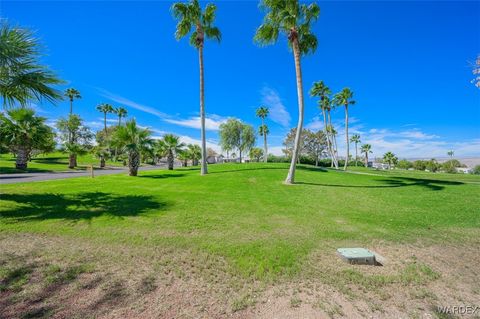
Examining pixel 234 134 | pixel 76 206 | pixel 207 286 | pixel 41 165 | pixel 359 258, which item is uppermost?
pixel 234 134

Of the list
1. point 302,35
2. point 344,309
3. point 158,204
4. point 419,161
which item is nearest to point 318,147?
point 419,161

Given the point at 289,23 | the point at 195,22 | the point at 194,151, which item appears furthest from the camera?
the point at 194,151

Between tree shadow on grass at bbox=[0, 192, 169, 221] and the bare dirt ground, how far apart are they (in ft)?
8.09

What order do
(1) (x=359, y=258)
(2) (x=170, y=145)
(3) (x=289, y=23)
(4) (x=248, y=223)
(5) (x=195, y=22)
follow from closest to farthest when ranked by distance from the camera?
(1) (x=359, y=258) < (4) (x=248, y=223) < (3) (x=289, y=23) < (5) (x=195, y=22) < (2) (x=170, y=145)

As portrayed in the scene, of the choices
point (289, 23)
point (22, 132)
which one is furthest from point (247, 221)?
point (22, 132)

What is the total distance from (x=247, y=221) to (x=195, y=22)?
59.5 ft

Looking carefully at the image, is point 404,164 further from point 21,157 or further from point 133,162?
point 21,157

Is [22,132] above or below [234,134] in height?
below

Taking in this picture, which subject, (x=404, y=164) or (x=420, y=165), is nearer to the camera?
(x=420, y=165)

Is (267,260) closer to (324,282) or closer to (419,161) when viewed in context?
(324,282)

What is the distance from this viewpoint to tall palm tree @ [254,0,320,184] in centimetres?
1343

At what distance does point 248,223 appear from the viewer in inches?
263

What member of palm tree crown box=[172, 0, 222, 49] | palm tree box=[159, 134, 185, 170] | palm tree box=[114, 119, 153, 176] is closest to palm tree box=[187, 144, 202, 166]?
palm tree box=[159, 134, 185, 170]

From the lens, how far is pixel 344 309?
296cm
